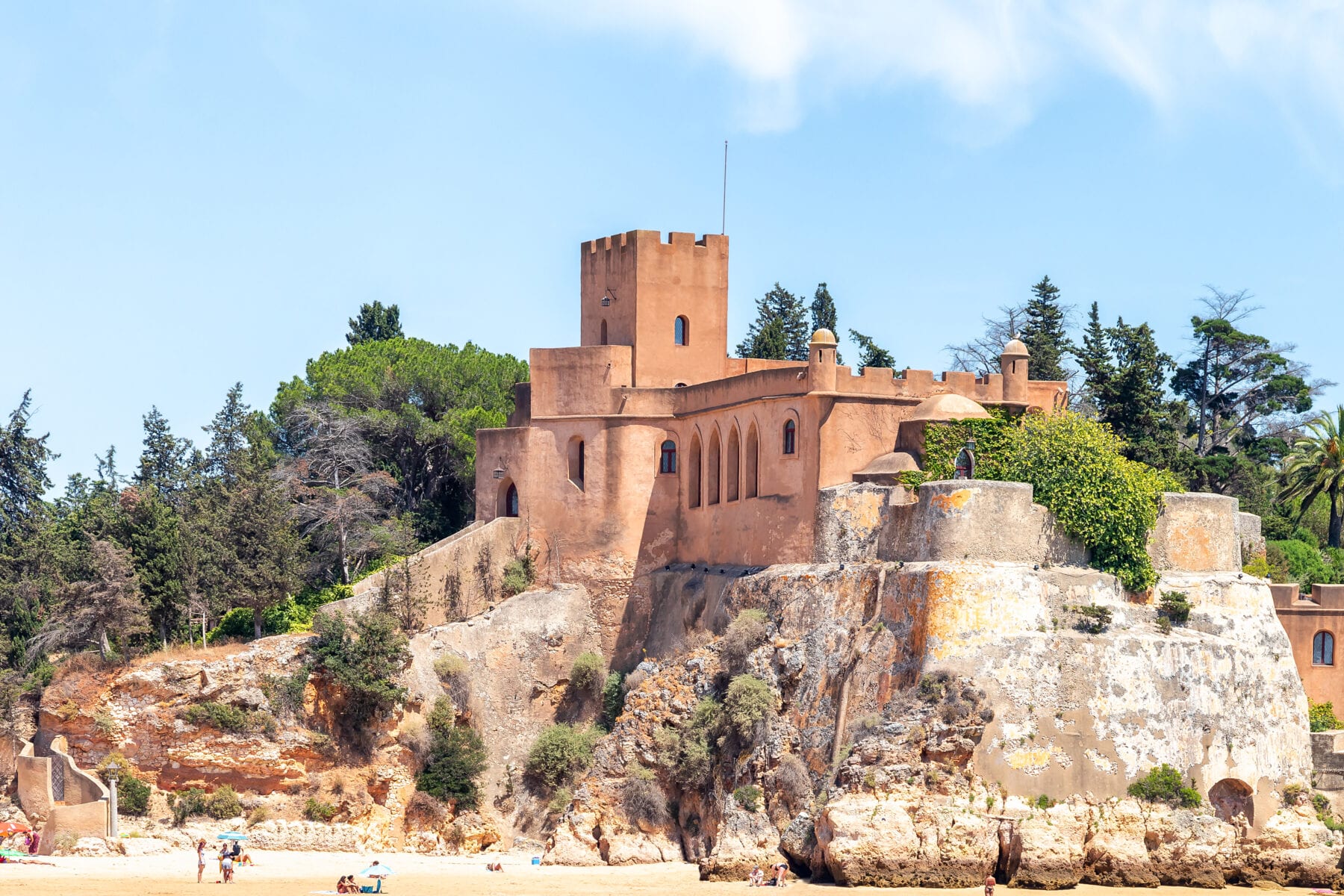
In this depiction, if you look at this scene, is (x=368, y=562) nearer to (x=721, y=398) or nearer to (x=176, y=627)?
(x=176, y=627)

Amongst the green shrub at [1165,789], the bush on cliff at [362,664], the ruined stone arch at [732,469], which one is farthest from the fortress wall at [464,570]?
the green shrub at [1165,789]

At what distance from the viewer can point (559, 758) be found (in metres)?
51.4

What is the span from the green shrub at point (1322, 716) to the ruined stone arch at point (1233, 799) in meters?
4.71

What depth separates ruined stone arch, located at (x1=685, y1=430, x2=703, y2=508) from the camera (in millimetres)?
55031

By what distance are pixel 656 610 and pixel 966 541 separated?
11210 mm

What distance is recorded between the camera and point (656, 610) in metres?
54.5

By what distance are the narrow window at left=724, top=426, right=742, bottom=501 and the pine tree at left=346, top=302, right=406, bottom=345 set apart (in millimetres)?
18732

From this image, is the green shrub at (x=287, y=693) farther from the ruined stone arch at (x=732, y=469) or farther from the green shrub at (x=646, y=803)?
the ruined stone arch at (x=732, y=469)

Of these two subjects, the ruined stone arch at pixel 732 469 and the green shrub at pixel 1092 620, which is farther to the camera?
the ruined stone arch at pixel 732 469

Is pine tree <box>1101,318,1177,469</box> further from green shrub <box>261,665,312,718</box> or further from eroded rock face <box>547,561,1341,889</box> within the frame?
green shrub <box>261,665,312,718</box>

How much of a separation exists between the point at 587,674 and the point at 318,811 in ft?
25.4

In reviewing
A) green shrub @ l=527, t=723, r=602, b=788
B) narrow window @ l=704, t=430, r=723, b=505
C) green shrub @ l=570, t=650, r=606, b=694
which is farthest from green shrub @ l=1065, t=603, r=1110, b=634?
green shrub @ l=570, t=650, r=606, b=694

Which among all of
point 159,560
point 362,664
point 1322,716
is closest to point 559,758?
point 362,664

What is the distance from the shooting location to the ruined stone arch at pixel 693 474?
55031mm
